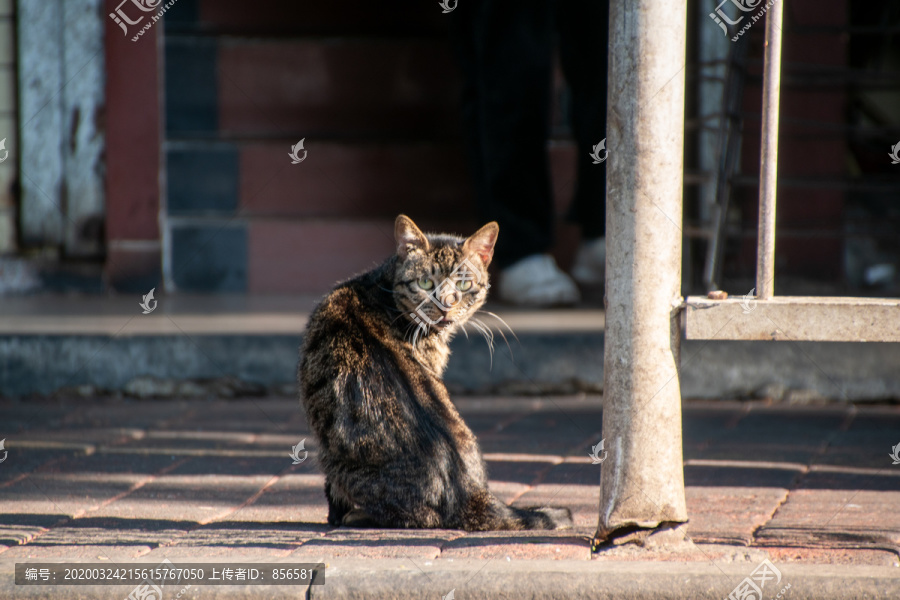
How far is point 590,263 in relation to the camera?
5.95 m

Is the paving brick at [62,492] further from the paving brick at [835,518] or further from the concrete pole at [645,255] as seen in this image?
the paving brick at [835,518]

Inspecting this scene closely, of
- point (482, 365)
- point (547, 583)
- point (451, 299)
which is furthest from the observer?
point (482, 365)

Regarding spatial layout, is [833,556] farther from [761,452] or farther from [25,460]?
[25,460]

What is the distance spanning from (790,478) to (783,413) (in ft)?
3.75

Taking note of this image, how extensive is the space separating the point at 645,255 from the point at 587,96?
3448mm

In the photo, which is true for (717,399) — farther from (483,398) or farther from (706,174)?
(706,174)

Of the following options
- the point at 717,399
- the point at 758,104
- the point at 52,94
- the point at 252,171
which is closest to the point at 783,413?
the point at 717,399

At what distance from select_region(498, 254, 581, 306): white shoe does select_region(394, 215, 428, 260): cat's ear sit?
250cm

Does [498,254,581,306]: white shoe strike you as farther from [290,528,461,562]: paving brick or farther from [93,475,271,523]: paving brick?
[290,528,461,562]: paving brick

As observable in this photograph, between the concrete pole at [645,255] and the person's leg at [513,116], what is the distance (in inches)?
112

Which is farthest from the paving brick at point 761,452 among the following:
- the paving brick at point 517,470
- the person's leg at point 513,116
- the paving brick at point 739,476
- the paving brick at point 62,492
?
the paving brick at point 62,492

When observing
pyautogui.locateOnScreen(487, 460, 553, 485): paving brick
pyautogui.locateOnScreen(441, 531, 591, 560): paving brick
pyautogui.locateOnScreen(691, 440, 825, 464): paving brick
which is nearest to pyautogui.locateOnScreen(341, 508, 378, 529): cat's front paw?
pyautogui.locateOnScreen(441, 531, 591, 560): paving brick

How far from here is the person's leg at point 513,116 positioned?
16.8 feet

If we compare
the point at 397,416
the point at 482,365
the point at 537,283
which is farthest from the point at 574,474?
the point at 537,283
